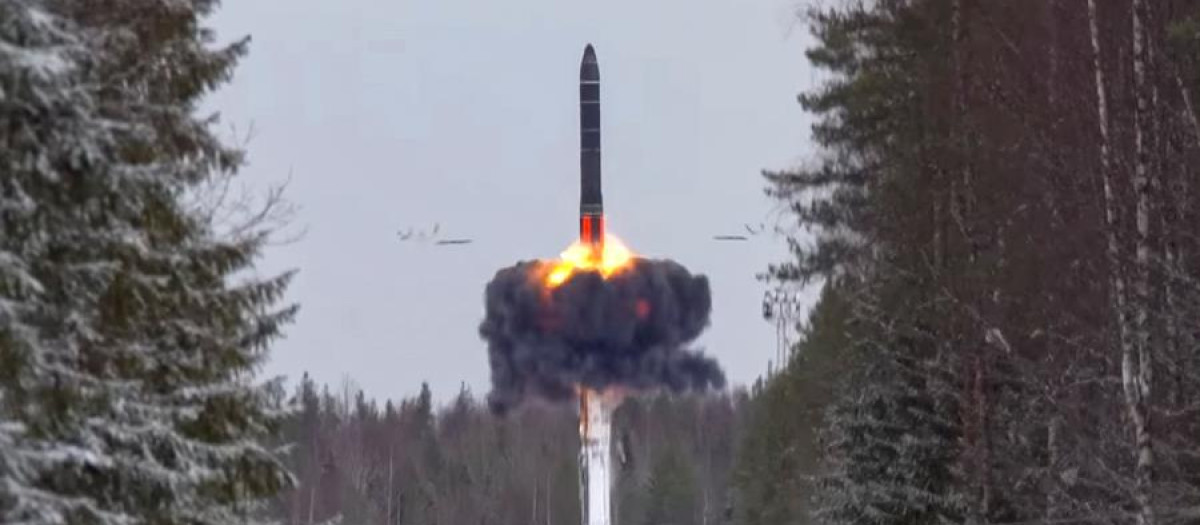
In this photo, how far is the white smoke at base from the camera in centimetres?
4022

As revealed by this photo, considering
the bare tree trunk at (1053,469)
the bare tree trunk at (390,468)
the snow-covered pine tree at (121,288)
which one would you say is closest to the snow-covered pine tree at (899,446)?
the bare tree trunk at (1053,469)

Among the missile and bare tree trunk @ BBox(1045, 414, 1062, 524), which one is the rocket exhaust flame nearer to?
the missile

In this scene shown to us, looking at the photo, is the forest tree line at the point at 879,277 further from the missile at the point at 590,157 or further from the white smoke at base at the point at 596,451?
the missile at the point at 590,157

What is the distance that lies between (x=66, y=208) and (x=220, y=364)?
262 cm

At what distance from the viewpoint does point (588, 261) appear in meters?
39.7

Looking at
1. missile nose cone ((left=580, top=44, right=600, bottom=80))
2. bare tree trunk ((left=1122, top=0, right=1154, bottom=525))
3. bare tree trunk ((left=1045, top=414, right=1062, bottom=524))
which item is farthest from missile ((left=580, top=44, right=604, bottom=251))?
bare tree trunk ((left=1122, top=0, right=1154, bottom=525))

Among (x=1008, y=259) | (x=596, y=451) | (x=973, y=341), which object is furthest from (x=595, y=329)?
(x=1008, y=259)

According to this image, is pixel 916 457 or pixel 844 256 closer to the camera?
pixel 916 457

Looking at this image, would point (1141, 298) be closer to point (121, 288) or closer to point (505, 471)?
point (121, 288)

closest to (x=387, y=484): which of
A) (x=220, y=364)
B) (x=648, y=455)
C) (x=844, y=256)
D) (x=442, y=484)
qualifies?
(x=442, y=484)

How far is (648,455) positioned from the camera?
111 m

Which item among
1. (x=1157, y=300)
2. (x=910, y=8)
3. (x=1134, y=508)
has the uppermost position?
(x=910, y=8)

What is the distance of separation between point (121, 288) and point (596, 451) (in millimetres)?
27314

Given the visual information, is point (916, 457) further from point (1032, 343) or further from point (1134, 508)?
point (1134, 508)
